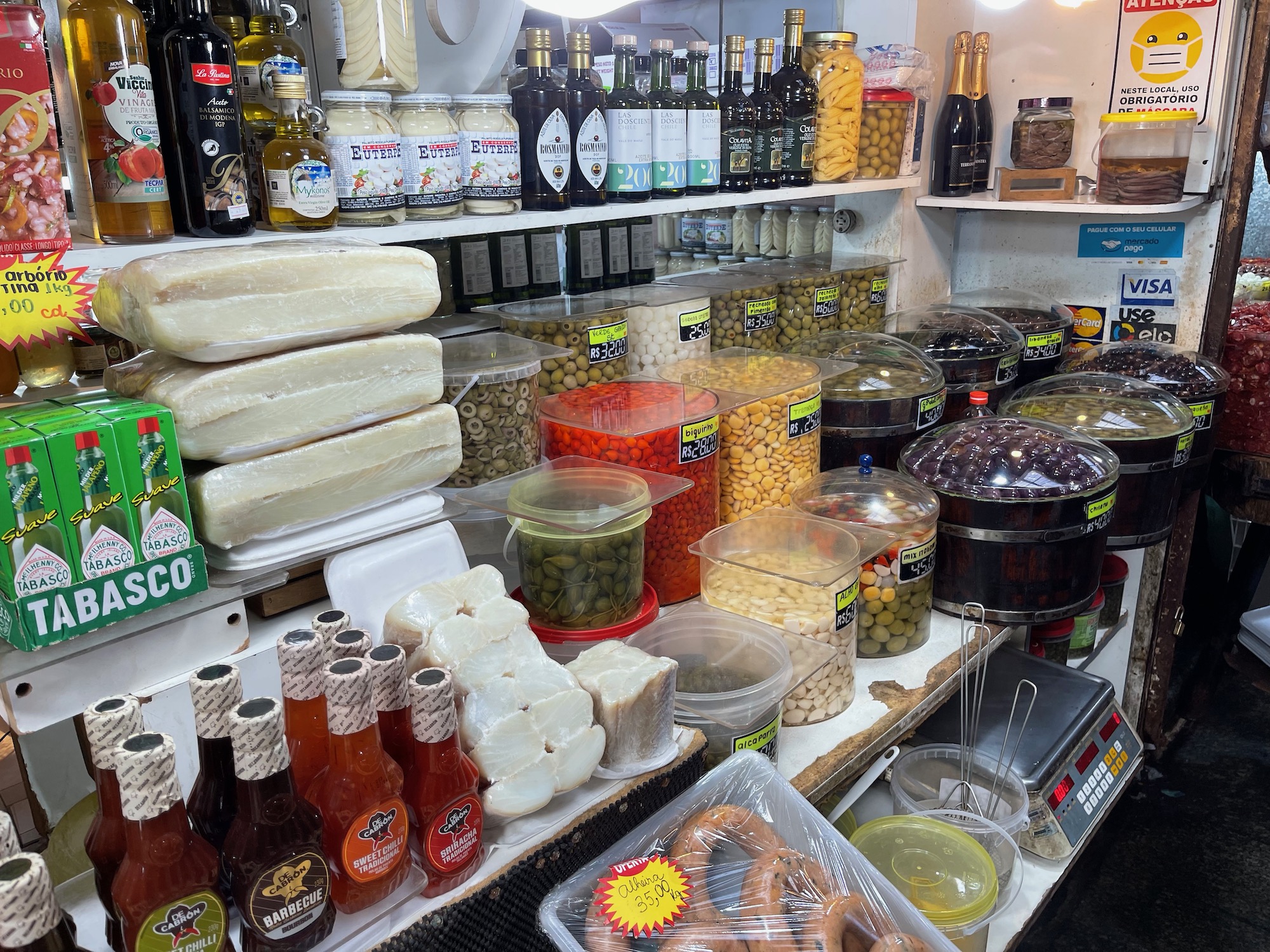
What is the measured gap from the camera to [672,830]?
113cm

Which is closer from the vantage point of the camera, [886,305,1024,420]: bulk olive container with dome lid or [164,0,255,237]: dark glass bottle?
[164,0,255,237]: dark glass bottle

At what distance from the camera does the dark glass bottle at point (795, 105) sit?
81.0 inches

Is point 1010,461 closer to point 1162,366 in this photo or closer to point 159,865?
point 1162,366

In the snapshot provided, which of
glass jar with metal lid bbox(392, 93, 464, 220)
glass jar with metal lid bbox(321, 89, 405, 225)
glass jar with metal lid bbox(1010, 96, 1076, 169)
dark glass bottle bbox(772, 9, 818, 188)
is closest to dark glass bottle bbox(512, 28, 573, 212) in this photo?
glass jar with metal lid bbox(392, 93, 464, 220)

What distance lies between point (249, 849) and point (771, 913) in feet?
1.80

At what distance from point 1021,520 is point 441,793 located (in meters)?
1.25

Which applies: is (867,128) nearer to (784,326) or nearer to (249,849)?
(784,326)

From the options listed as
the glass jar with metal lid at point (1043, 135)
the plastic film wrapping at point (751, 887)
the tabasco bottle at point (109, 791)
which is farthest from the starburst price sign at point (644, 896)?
the glass jar with metal lid at point (1043, 135)

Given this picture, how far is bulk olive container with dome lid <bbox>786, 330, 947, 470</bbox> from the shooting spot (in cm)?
202

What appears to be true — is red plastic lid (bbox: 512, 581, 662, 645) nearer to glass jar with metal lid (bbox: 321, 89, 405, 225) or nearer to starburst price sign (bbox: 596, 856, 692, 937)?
starburst price sign (bbox: 596, 856, 692, 937)

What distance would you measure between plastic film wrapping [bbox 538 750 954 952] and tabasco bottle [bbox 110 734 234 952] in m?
0.36

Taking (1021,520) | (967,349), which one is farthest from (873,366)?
(1021,520)

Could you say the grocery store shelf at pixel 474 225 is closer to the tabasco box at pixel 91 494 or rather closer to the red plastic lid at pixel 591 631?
the tabasco box at pixel 91 494

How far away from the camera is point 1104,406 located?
213cm
